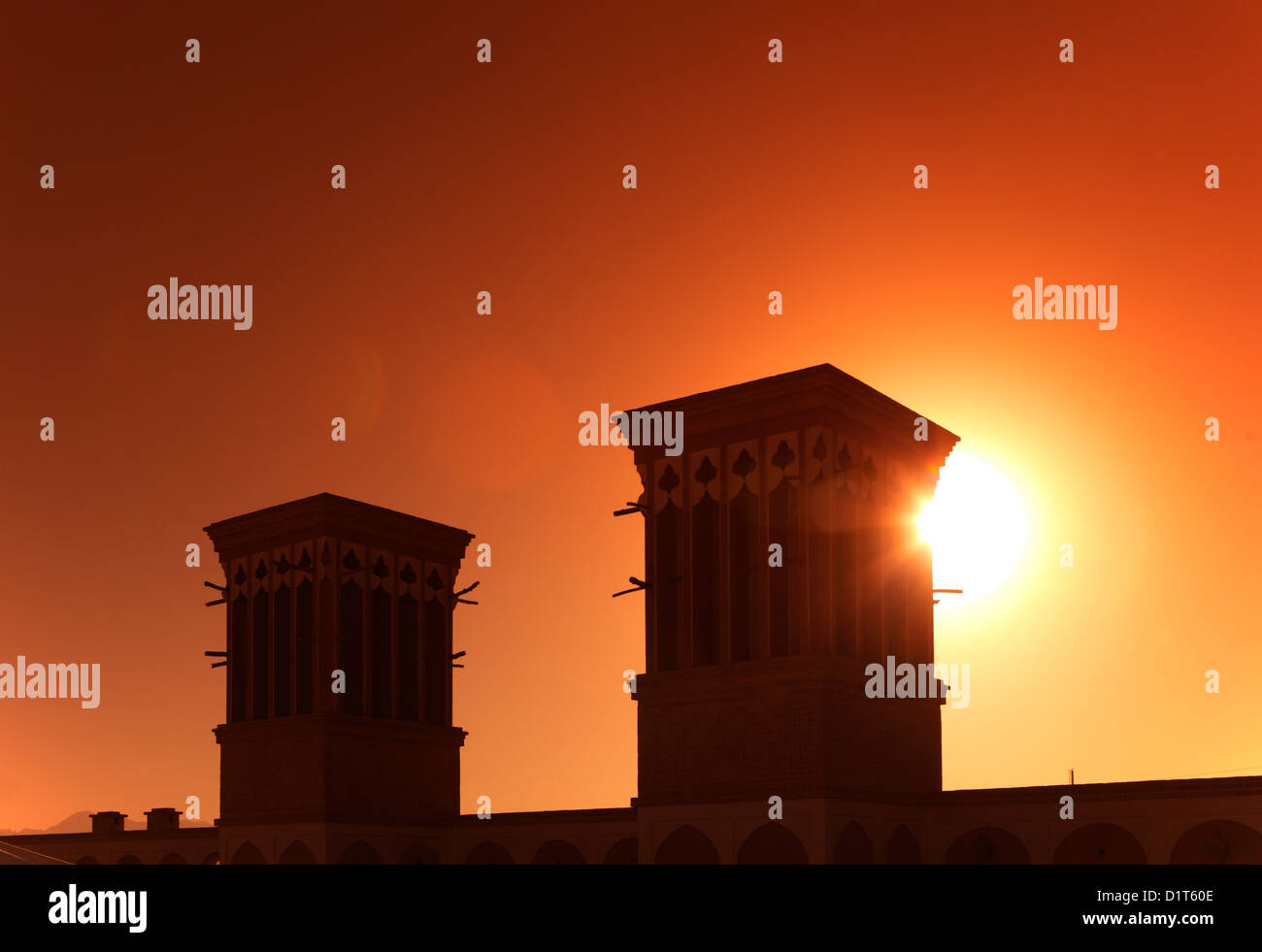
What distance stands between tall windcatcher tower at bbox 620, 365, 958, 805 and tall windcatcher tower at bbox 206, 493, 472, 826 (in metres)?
11.6

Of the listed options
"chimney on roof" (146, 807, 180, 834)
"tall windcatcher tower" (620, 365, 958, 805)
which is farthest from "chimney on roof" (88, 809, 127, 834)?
"tall windcatcher tower" (620, 365, 958, 805)

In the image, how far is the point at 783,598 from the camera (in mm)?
32062

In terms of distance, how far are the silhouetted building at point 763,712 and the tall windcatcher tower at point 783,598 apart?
0.05 meters

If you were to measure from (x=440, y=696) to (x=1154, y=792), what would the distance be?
23568mm

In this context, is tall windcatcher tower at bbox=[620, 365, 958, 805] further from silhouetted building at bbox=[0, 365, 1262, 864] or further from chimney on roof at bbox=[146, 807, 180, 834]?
chimney on roof at bbox=[146, 807, 180, 834]

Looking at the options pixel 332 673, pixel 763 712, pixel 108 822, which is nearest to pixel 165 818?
pixel 108 822

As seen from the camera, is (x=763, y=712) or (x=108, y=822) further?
(x=108, y=822)

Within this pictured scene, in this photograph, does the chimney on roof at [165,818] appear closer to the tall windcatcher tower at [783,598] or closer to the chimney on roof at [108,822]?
the chimney on roof at [108,822]

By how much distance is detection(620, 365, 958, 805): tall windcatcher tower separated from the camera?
103 feet

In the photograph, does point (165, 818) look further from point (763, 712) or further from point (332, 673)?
point (763, 712)

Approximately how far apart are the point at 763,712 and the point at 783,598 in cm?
265

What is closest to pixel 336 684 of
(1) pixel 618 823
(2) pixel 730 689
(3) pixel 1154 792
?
(1) pixel 618 823
